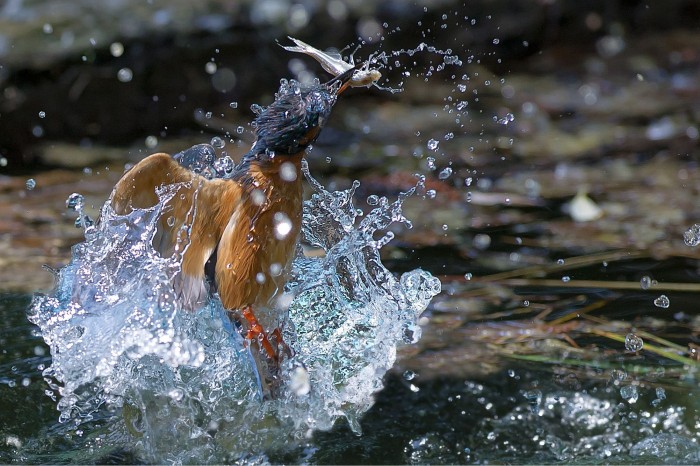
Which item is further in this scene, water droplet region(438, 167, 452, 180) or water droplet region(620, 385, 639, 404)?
water droplet region(438, 167, 452, 180)

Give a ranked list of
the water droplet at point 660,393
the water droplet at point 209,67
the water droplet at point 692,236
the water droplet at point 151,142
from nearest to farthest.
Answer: the water droplet at point 660,393
the water droplet at point 692,236
the water droplet at point 151,142
the water droplet at point 209,67

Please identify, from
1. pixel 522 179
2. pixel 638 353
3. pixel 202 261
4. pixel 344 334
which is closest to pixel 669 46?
pixel 522 179

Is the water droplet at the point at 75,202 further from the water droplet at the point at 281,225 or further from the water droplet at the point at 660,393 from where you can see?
the water droplet at the point at 660,393

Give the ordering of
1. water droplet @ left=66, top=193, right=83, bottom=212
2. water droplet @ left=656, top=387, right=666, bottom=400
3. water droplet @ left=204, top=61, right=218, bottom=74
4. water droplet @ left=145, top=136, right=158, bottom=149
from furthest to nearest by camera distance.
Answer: water droplet @ left=204, top=61, right=218, bottom=74 → water droplet @ left=145, top=136, right=158, bottom=149 → water droplet @ left=656, top=387, right=666, bottom=400 → water droplet @ left=66, top=193, right=83, bottom=212

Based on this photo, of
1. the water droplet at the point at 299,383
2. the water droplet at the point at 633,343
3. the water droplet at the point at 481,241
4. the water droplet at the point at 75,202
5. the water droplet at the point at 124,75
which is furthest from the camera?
the water droplet at the point at 124,75

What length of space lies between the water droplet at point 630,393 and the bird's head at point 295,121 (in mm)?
1313

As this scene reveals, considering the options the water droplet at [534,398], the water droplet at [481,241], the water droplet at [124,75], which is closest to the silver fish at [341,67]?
the water droplet at [534,398]

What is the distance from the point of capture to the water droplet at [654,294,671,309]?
144 inches

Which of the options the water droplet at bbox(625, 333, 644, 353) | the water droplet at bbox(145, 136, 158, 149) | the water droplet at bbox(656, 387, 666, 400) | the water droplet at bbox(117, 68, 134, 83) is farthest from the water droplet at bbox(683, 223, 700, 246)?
the water droplet at bbox(117, 68, 134, 83)

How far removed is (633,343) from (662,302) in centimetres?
35

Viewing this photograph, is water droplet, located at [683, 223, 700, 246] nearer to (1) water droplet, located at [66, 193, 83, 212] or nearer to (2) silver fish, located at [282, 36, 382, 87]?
(2) silver fish, located at [282, 36, 382, 87]

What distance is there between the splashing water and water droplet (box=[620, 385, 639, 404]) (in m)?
0.68

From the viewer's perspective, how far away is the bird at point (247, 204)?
2578 mm

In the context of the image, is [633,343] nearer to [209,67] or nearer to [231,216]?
[231,216]
